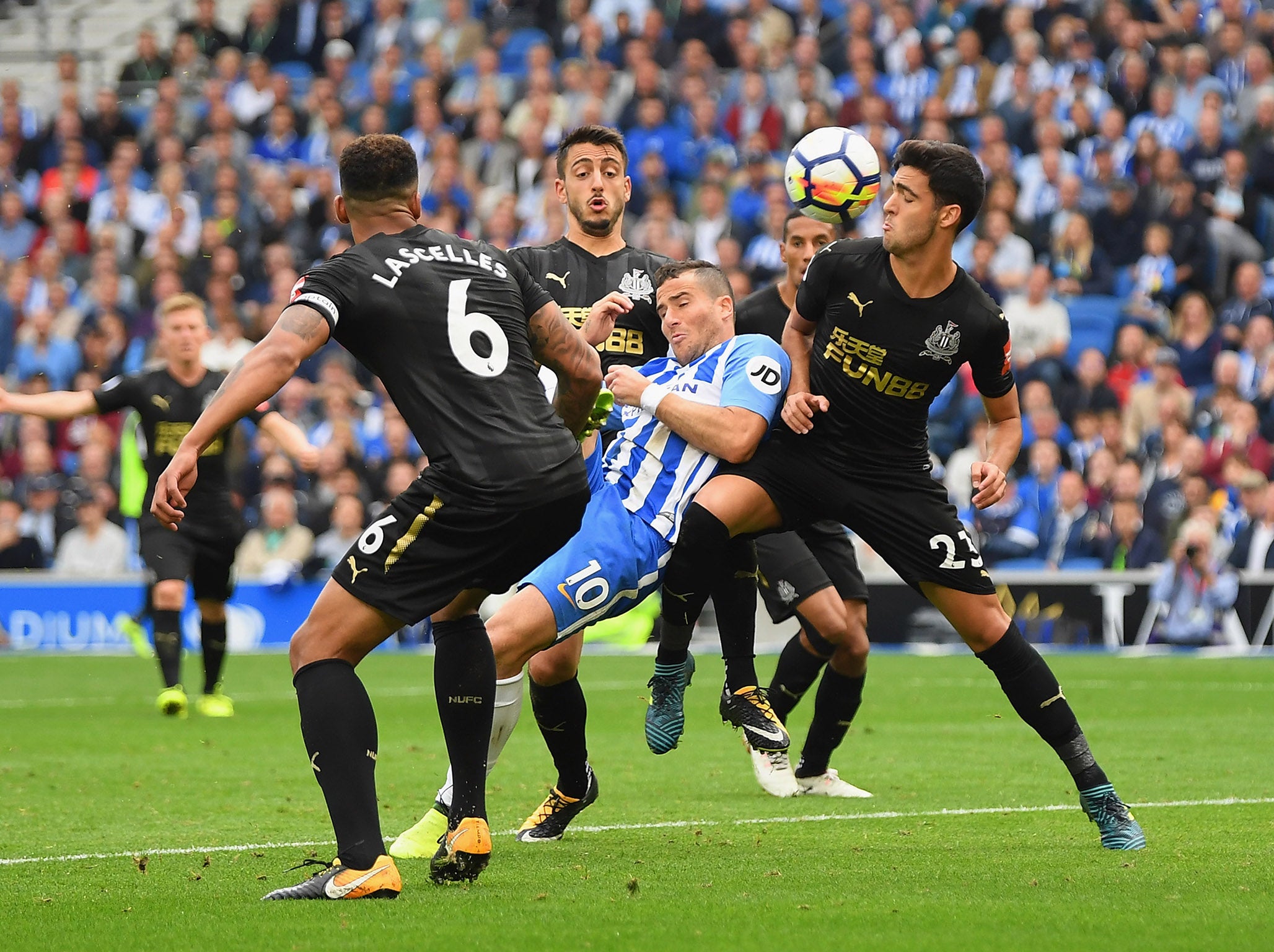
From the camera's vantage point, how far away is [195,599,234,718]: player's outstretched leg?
1247 centimetres

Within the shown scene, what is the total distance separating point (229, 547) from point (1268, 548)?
9.71 metres

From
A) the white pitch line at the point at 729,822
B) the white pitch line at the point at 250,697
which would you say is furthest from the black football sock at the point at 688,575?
the white pitch line at the point at 250,697

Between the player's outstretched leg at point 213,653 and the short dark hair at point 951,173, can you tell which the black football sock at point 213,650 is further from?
the short dark hair at point 951,173

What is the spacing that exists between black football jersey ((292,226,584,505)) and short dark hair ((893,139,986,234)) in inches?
73.0

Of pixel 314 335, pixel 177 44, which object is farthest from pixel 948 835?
pixel 177 44

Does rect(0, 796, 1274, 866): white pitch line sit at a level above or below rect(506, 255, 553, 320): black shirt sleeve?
below

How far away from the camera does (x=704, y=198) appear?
68.6ft

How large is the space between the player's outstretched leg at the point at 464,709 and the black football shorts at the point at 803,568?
258 cm

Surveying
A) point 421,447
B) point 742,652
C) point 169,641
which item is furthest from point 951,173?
point 169,641

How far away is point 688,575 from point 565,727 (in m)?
0.76

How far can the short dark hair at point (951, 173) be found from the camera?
22.0 feet

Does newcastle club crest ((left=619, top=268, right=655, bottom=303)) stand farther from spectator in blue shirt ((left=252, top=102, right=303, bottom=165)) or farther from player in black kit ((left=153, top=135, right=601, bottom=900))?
Answer: spectator in blue shirt ((left=252, top=102, right=303, bottom=165))

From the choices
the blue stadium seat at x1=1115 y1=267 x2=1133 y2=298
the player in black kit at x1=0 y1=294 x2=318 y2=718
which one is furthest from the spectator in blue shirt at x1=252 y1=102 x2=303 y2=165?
the player in black kit at x1=0 y1=294 x2=318 y2=718

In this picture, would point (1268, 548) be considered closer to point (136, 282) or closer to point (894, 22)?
point (894, 22)
